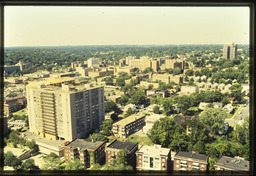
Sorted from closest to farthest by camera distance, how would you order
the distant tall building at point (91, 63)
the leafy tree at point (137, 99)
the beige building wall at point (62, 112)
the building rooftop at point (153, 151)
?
the building rooftop at point (153, 151), the beige building wall at point (62, 112), the leafy tree at point (137, 99), the distant tall building at point (91, 63)

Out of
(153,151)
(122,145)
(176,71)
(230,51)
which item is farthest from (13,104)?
(230,51)

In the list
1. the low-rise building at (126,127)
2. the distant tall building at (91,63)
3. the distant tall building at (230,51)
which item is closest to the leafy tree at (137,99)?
the low-rise building at (126,127)

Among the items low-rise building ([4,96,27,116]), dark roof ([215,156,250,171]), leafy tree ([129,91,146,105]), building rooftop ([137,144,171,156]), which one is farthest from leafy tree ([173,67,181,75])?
dark roof ([215,156,250,171])

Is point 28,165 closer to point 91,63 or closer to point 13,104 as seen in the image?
point 13,104

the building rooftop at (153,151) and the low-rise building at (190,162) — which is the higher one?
the building rooftop at (153,151)

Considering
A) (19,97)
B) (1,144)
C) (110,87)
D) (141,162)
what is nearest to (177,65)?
(110,87)

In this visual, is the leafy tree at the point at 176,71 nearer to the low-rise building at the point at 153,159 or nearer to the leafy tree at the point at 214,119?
the leafy tree at the point at 214,119
